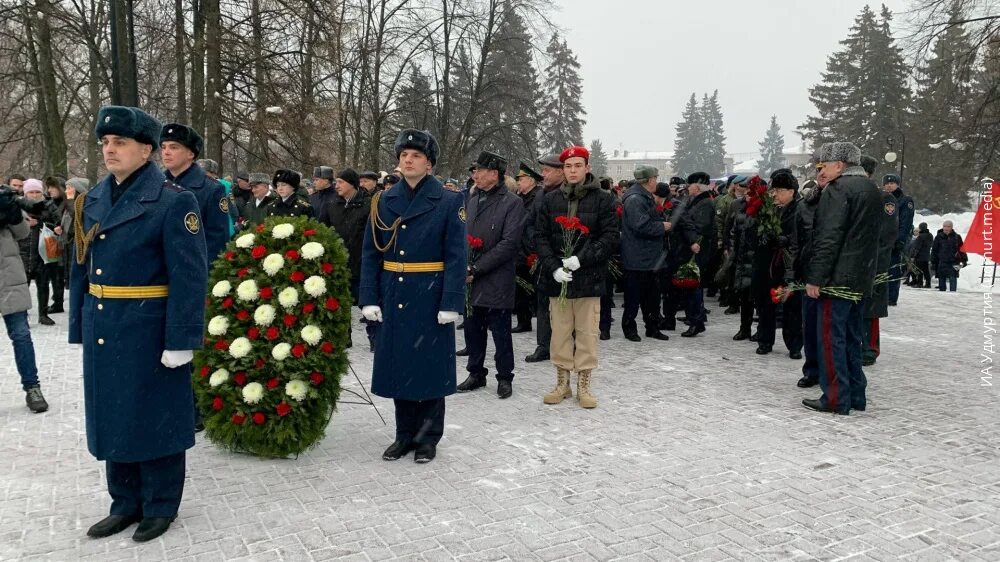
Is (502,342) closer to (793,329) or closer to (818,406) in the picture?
(818,406)

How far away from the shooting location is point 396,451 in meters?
Answer: 5.22

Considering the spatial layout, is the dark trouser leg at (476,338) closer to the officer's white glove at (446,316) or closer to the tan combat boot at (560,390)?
the tan combat boot at (560,390)

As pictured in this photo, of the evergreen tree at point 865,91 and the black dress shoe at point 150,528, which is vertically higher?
the evergreen tree at point 865,91

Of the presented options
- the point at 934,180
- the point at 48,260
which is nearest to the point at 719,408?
the point at 48,260

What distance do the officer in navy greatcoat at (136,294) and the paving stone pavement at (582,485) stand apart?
0.66 metres

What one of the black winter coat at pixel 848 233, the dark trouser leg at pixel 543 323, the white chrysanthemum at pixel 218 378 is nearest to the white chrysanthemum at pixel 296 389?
the white chrysanthemum at pixel 218 378

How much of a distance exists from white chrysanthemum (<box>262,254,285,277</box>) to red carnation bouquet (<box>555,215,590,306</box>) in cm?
254

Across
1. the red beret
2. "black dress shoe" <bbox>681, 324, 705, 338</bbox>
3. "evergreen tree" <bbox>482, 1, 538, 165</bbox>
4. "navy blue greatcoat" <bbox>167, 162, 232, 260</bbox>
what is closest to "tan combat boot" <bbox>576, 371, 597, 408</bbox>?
the red beret

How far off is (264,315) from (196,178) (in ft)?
4.27

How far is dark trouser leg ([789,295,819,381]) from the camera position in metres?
7.25

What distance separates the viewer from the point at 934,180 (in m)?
43.0

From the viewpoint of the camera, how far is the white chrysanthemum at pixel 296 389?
4977 mm

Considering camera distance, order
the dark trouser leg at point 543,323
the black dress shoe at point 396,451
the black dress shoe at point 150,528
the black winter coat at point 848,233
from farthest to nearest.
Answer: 1. the dark trouser leg at point 543,323
2. the black winter coat at point 848,233
3. the black dress shoe at point 396,451
4. the black dress shoe at point 150,528

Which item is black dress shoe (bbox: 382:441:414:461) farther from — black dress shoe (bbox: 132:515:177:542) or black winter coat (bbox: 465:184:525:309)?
Result: black winter coat (bbox: 465:184:525:309)
